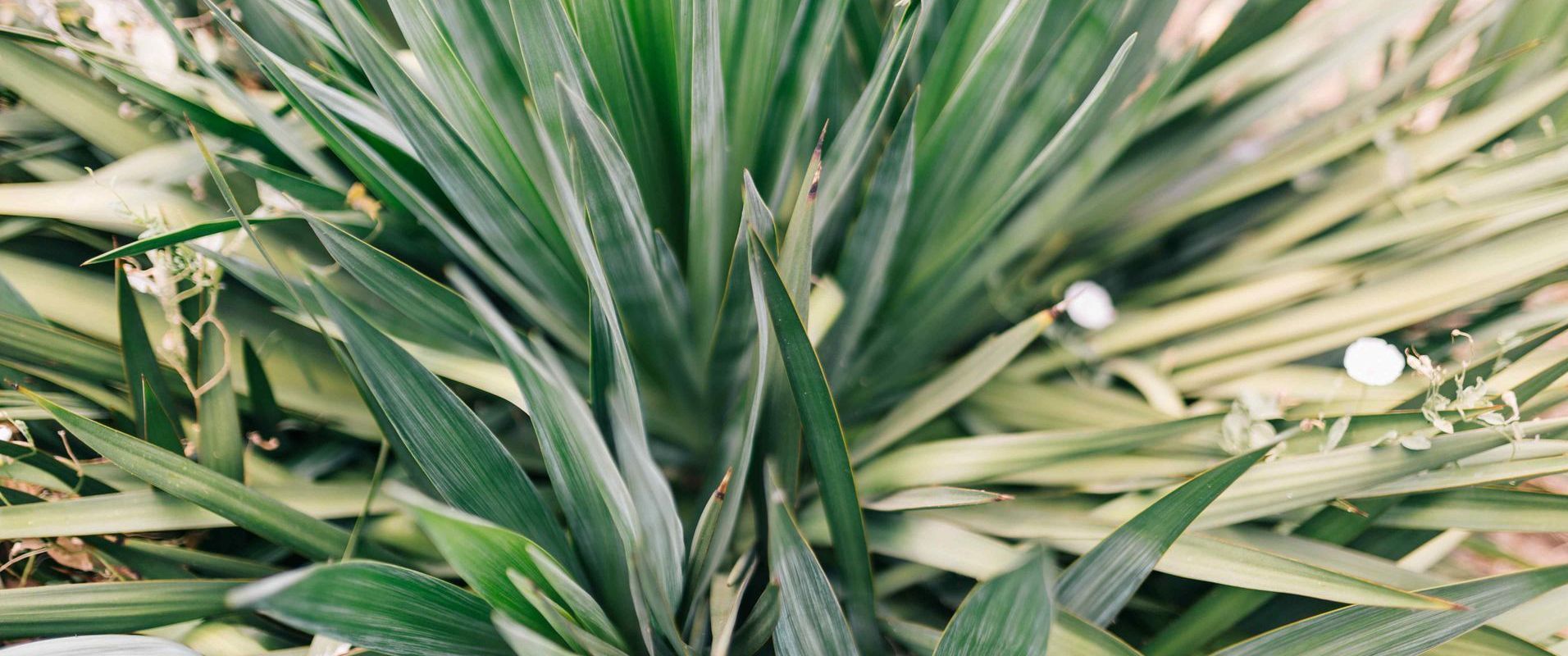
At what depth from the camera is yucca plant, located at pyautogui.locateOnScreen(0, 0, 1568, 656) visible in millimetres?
489

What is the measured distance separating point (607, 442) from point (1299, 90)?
31.7 inches

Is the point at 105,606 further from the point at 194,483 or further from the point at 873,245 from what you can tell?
the point at 873,245

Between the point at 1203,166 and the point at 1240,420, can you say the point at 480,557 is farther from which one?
the point at 1203,166

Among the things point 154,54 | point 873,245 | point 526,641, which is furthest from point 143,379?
point 873,245

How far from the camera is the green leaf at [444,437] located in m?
0.44

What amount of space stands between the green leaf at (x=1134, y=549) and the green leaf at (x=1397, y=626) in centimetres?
7

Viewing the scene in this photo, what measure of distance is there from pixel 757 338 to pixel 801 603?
221 mm

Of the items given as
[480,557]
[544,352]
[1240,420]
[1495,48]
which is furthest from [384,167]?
[1495,48]

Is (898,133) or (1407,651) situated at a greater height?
(898,133)

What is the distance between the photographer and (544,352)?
1.67 ft

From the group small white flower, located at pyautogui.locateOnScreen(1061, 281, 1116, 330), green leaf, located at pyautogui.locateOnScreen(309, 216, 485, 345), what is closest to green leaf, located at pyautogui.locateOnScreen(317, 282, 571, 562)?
green leaf, located at pyautogui.locateOnScreen(309, 216, 485, 345)

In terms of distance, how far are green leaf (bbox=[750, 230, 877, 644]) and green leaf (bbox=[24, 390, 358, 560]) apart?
38 cm

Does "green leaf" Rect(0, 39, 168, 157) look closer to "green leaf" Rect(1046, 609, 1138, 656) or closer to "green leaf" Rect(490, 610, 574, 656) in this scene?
"green leaf" Rect(490, 610, 574, 656)

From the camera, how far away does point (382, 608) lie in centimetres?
43
